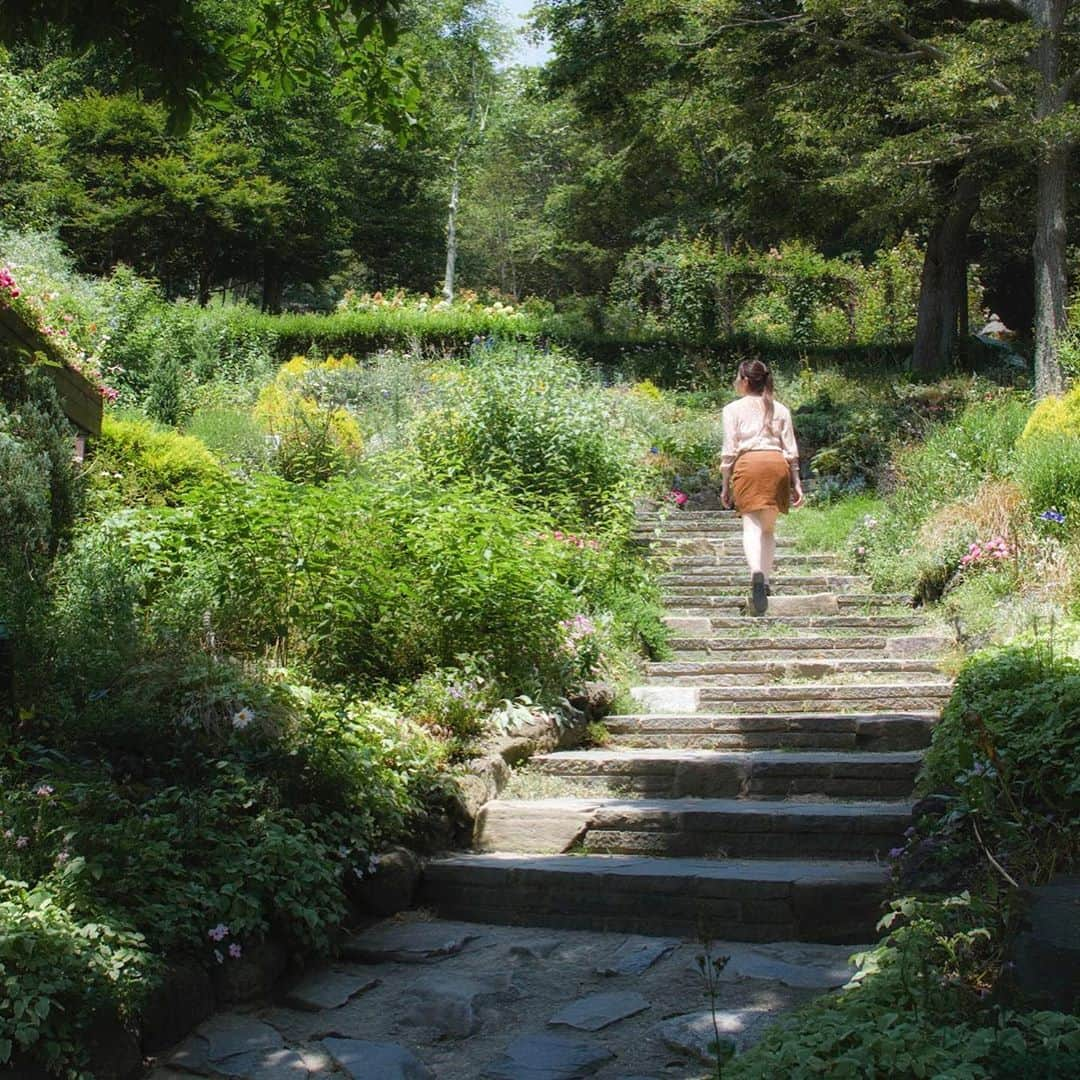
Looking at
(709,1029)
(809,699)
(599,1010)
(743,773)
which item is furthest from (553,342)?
(709,1029)

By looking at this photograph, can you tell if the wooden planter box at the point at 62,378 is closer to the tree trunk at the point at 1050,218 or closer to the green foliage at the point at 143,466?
the green foliage at the point at 143,466

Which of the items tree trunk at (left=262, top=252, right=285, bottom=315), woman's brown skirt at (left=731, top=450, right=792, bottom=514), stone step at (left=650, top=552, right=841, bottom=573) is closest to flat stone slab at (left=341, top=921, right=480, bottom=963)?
woman's brown skirt at (left=731, top=450, right=792, bottom=514)

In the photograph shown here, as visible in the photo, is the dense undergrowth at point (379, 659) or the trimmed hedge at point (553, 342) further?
the trimmed hedge at point (553, 342)

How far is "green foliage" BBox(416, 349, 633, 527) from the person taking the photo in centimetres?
968

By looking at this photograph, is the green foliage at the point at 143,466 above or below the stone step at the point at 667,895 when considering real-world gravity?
above

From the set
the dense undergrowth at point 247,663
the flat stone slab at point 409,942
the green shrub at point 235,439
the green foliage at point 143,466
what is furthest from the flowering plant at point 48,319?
the flat stone slab at point 409,942

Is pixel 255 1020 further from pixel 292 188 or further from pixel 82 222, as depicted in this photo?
pixel 292 188

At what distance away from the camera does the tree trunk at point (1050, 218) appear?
1376 centimetres

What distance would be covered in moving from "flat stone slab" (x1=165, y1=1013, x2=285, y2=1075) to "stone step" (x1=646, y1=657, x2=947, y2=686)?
4.40 m

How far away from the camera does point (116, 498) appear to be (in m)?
8.19

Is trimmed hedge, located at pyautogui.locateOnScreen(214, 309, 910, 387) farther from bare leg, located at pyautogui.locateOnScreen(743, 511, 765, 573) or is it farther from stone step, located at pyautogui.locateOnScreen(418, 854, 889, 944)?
stone step, located at pyautogui.locateOnScreen(418, 854, 889, 944)

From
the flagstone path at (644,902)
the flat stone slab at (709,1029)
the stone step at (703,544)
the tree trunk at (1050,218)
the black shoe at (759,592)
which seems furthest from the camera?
the tree trunk at (1050,218)

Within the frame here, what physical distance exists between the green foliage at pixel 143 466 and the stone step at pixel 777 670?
11.2 feet

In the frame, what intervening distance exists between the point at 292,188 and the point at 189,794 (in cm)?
2830
